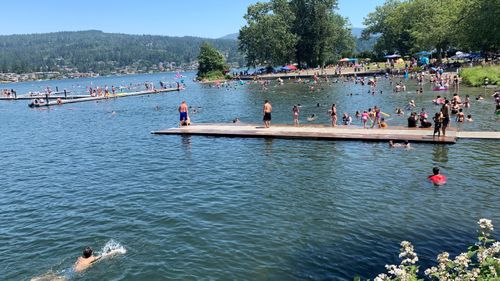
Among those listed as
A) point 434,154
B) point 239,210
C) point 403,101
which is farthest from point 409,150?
point 403,101

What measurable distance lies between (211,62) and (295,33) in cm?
2856

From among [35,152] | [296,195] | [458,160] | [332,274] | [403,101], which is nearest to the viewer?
[332,274]

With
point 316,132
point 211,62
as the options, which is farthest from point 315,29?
point 316,132

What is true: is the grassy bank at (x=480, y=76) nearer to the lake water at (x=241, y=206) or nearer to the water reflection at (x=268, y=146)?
the lake water at (x=241, y=206)

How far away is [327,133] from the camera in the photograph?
27.8 metres

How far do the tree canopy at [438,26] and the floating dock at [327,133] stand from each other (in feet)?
143

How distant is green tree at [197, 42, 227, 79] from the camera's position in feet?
395

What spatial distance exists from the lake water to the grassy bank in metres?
25.8

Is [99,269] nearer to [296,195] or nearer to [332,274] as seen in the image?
[332,274]

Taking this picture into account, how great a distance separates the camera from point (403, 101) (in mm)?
45656

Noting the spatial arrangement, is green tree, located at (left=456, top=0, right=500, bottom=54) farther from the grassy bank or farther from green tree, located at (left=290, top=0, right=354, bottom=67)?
green tree, located at (left=290, top=0, right=354, bottom=67)

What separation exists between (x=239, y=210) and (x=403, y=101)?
34904 millimetres

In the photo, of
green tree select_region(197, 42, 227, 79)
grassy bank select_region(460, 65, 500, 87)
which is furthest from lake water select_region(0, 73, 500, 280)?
green tree select_region(197, 42, 227, 79)

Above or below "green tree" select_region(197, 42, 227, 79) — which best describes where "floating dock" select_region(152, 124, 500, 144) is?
below
